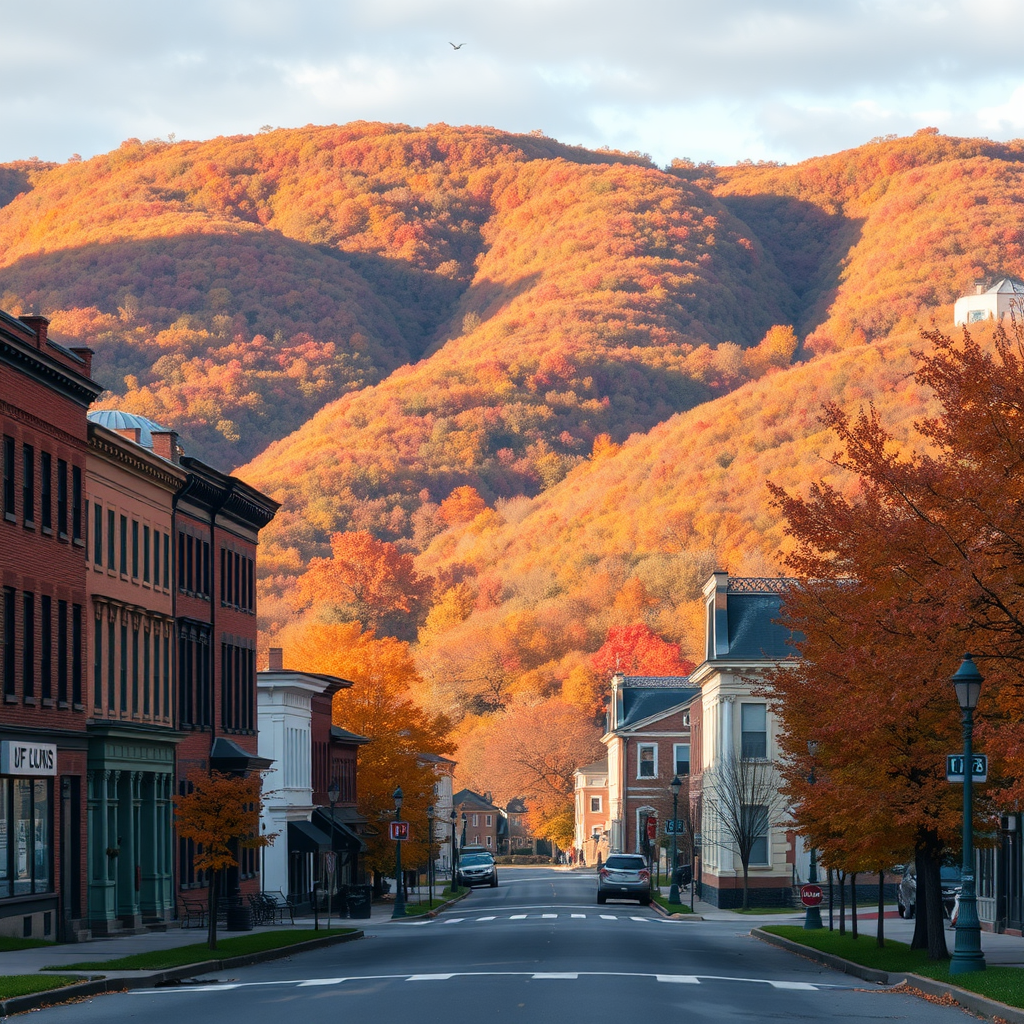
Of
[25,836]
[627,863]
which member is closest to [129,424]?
[25,836]

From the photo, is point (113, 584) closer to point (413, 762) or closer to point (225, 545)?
point (225, 545)

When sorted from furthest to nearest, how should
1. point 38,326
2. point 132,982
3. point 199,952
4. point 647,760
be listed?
point 647,760 → point 38,326 → point 199,952 → point 132,982

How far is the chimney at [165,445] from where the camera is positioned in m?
50.0

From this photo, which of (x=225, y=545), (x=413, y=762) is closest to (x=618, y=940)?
(x=225, y=545)

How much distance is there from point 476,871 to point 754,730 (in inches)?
1037

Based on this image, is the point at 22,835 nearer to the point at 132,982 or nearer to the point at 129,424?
the point at 132,982

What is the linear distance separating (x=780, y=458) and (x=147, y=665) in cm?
12944

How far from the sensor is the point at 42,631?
38.4 metres

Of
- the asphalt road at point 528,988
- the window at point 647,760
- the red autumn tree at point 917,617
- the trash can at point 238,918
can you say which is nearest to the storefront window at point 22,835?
the asphalt road at point 528,988

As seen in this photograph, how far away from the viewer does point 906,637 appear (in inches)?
1091

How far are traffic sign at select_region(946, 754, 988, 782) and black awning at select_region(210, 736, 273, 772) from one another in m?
29.7

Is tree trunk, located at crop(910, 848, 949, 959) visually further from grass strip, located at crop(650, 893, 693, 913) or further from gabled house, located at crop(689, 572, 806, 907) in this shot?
gabled house, located at crop(689, 572, 806, 907)

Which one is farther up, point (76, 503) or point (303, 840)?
point (76, 503)

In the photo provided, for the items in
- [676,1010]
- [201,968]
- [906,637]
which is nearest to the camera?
[676,1010]
